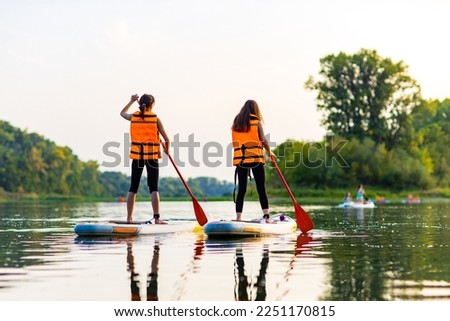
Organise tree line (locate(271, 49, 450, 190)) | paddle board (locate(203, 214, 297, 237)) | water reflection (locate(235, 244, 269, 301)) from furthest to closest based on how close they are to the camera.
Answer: tree line (locate(271, 49, 450, 190)), paddle board (locate(203, 214, 297, 237)), water reflection (locate(235, 244, 269, 301))

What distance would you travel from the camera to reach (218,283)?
803 centimetres

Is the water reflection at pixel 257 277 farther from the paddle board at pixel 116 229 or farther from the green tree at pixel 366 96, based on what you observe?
the green tree at pixel 366 96

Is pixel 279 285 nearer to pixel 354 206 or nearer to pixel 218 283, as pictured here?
pixel 218 283

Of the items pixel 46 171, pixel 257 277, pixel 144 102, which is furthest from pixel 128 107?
pixel 46 171

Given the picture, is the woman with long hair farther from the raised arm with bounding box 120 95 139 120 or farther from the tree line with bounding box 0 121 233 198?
the tree line with bounding box 0 121 233 198

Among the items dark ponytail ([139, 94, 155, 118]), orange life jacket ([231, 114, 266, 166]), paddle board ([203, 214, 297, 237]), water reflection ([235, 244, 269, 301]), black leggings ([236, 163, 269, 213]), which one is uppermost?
dark ponytail ([139, 94, 155, 118])

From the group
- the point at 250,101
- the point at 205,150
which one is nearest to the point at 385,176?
the point at 205,150

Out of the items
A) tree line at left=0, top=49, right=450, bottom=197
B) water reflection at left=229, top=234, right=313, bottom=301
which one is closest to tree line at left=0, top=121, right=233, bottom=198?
tree line at left=0, top=49, right=450, bottom=197

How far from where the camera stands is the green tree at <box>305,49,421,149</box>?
210 ft

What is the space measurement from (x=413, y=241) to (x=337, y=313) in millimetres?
6282

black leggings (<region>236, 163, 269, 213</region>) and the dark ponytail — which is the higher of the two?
the dark ponytail

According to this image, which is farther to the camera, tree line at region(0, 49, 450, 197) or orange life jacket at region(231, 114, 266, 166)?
tree line at region(0, 49, 450, 197)

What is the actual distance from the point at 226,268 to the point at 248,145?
14.9ft

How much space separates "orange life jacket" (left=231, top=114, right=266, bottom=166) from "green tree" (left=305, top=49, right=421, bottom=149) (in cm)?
5033
